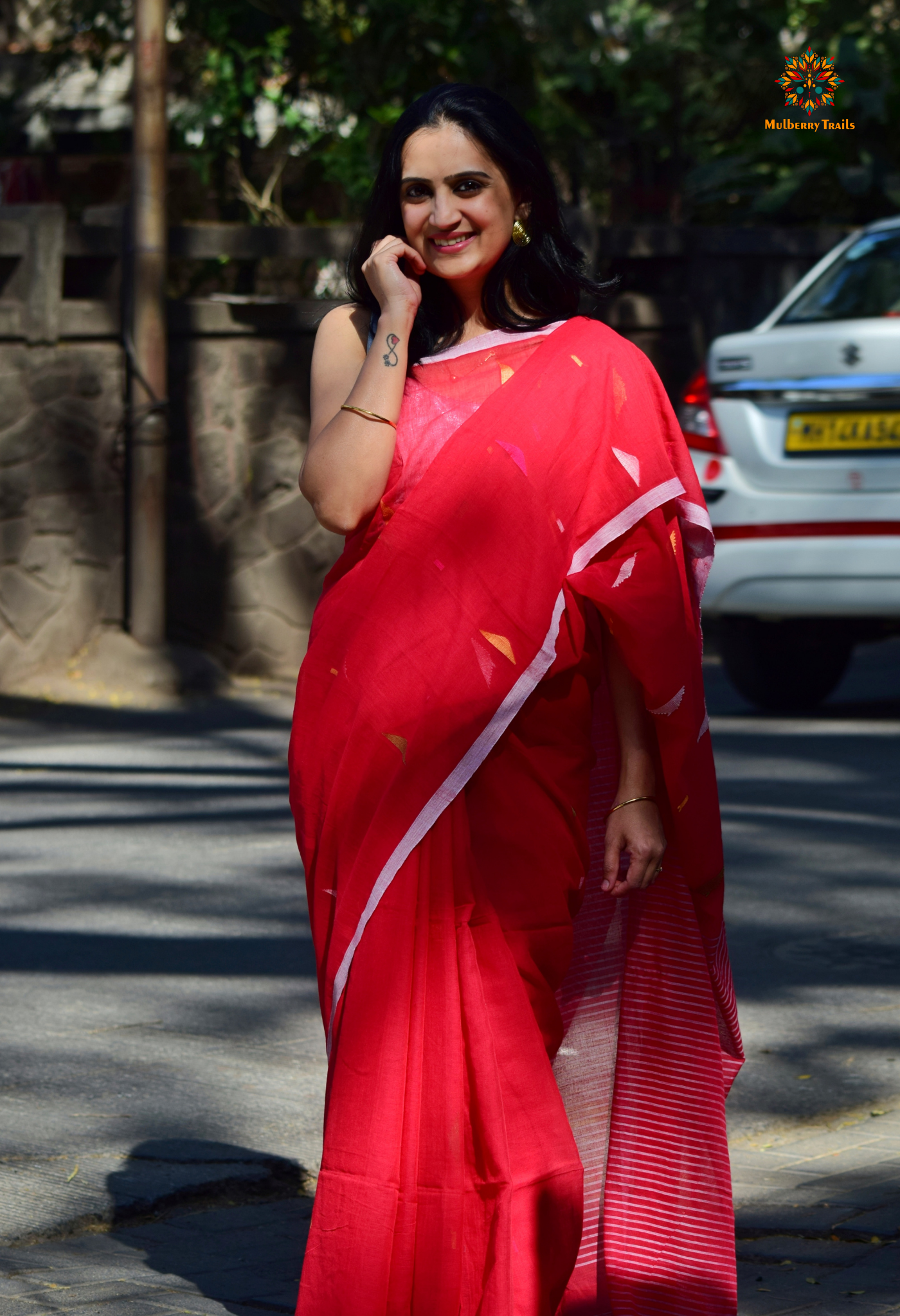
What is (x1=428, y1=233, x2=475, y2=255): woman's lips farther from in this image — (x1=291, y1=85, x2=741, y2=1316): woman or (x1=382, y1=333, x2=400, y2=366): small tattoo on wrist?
(x1=382, y1=333, x2=400, y2=366): small tattoo on wrist

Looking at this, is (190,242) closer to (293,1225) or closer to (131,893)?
(131,893)

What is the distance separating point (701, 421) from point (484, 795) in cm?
626

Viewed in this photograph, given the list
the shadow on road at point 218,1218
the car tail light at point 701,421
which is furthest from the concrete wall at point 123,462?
the shadow on road at point 218,1218

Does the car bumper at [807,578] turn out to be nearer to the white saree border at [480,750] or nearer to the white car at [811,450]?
the white car at [811,450]

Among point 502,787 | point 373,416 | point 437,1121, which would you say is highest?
point 373,416

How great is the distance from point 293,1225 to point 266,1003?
1.31 m

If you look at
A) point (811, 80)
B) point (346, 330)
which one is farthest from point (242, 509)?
point (346, 330)

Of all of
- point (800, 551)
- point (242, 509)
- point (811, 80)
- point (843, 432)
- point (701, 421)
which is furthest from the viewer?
point (811, 80)

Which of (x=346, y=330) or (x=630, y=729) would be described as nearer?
(x=630, y=729)

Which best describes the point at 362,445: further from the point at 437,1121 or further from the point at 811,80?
the point at 811,80

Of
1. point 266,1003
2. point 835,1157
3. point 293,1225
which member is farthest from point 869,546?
point 293,1225

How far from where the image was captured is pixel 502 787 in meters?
2.59

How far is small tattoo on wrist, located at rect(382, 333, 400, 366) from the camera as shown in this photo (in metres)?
2.65

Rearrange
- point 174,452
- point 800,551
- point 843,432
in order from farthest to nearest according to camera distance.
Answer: point 174,452, point 800,551, point 843,432
